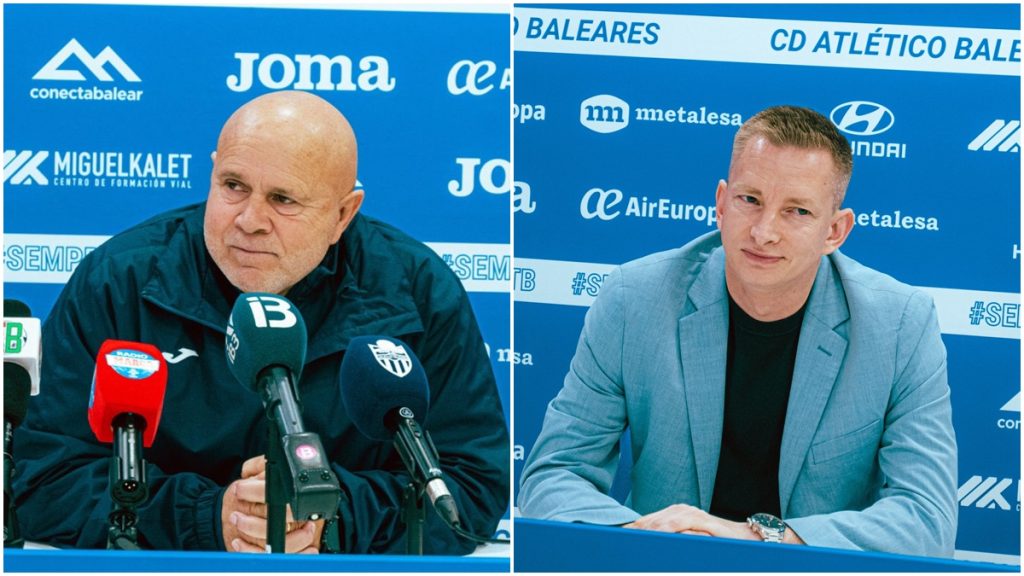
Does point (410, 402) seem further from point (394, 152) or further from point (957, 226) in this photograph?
point (957, 226)

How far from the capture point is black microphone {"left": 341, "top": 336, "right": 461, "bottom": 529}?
266 cm

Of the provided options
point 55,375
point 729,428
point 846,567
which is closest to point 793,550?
point 846,567

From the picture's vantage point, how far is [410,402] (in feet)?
9.55

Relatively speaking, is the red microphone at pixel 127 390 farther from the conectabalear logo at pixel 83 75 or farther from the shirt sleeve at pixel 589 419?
the shirt sleeve at pixel 589 419

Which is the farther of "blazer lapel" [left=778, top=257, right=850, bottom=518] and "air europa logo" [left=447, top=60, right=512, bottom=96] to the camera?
"air europa logo" [left=447, top=60, right=512, bottom=96]

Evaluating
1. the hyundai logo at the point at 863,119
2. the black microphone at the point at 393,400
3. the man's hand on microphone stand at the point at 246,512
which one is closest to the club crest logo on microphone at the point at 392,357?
the black microphone at the point at 393,400

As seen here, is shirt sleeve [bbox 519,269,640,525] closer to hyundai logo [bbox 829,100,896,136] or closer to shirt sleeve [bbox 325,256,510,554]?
shirt sleeve [bbox 325,256,510,554]

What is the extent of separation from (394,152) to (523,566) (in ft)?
3.98

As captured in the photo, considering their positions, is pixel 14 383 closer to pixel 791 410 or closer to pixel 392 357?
pixel 392 357

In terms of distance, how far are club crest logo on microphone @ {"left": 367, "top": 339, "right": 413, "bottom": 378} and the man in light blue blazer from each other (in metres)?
0.73

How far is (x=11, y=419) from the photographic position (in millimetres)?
3305

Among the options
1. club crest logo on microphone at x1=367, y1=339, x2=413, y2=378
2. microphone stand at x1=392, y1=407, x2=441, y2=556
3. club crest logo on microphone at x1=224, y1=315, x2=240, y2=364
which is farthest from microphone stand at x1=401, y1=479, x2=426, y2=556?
club crest logo on microphone at x1=224, y1=315, x2=240, y2=364

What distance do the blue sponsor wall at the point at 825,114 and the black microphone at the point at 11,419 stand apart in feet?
4.37

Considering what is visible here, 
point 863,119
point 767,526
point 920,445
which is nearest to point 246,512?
point 767,526
